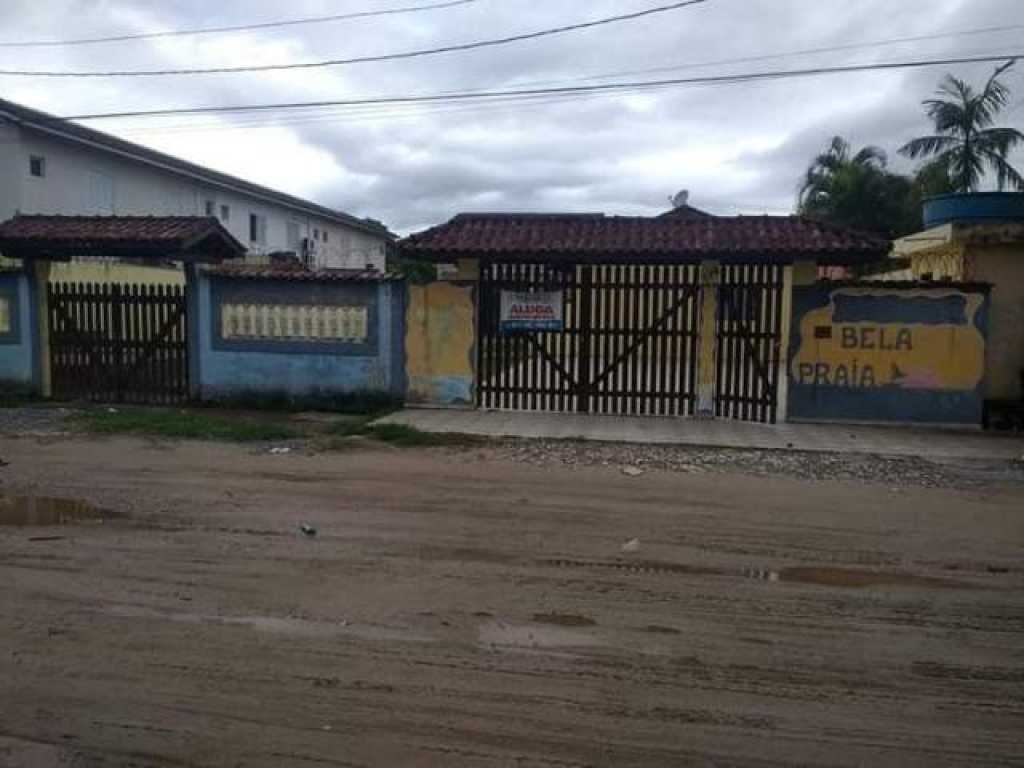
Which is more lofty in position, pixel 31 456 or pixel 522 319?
pixel 522 319

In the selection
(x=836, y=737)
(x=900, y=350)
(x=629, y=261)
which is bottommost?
(x=836, y=737)

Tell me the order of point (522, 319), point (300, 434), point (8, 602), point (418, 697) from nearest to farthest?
point (418, 697), point (8, 602), point (300, 434), point (522, 319)

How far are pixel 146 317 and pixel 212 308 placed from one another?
1.14 meters

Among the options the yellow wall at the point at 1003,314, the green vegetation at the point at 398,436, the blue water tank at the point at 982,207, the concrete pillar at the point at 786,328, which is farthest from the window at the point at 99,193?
the yellow wall at the point at 1003,314

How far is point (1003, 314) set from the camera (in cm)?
1368

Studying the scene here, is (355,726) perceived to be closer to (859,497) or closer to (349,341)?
(859,497)

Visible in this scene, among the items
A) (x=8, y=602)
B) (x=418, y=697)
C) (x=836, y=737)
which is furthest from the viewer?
(x=8, y=602)

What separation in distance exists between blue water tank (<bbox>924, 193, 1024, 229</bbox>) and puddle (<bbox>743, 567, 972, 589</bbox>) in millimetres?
11911

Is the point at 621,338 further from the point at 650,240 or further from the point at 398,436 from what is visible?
the point at 398,436

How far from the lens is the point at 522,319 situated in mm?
13844

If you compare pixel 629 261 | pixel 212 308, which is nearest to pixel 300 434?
pixel 212 308

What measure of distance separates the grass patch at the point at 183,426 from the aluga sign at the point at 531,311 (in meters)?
3.82

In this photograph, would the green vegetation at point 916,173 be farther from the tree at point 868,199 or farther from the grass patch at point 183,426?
the grass patch at point 183,426

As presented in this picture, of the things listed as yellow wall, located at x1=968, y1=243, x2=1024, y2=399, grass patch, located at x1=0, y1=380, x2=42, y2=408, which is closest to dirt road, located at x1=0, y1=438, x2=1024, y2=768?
yellow wall, located at x1=968, y1=243, x2=1024, y2=399
